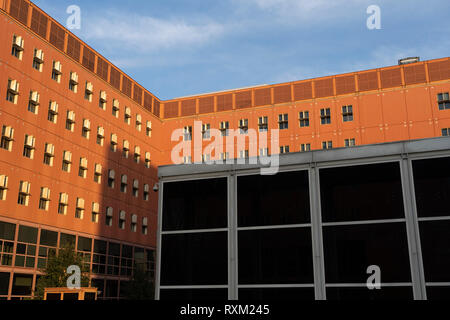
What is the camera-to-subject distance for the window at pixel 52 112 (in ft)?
149

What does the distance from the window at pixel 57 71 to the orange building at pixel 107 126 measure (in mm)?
116

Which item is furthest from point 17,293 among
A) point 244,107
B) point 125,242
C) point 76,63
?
point 244,107

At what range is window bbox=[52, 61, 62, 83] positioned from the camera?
46750 mm

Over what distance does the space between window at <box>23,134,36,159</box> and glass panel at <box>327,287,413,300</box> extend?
31.1m

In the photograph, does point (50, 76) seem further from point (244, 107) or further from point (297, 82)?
point (297, 82)

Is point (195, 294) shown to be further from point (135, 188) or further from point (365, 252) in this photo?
point (135, 188)

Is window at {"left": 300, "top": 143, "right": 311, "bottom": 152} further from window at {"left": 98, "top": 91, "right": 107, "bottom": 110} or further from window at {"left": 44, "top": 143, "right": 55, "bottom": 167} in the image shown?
window at {"left": 44, "top": 143, "right": 55, "bottom": 167}

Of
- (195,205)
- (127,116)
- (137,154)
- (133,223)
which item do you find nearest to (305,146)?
(137,154)

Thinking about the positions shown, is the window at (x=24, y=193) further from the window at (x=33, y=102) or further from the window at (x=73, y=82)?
the window at (x=73, y=82)

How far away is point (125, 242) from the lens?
54438 mm

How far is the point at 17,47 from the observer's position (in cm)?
4253

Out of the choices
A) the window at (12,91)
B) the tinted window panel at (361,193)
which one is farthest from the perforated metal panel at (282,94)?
the tinted window panel at (361,193)

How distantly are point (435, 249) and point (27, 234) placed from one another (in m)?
33.2
